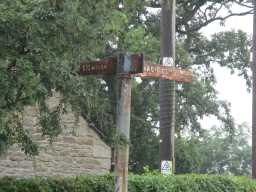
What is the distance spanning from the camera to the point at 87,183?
11078mm

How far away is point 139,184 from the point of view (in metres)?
11.9

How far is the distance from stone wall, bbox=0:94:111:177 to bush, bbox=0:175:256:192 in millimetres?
3809

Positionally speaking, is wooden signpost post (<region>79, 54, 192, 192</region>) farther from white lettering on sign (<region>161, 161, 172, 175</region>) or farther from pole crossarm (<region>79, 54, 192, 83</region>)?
white lettering on sign (<region>161, 161, 172, 175</region>)

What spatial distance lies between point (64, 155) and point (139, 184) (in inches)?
236

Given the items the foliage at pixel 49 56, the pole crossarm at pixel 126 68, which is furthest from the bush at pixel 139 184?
the pole crossarm at pixel 126 68

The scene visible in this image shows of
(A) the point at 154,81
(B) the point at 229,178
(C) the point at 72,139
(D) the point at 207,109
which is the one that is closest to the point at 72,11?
(B) the point at 229,178

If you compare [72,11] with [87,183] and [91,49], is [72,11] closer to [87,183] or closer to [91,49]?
[91,49]

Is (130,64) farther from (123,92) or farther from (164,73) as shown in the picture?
(164,73)

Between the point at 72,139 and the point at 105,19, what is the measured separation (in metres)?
9.48

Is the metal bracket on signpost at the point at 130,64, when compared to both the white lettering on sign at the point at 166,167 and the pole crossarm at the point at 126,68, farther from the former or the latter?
the white lettering on sign at the point at 166,167

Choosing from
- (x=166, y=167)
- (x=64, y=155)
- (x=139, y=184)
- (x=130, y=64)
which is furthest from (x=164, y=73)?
(x=64, y=155)

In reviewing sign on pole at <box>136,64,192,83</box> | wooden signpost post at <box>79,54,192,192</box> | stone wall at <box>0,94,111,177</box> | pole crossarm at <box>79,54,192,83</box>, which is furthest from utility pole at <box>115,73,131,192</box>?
stone wall at <box>0,94,111,177</box>

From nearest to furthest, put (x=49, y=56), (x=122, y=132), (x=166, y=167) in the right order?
(x=49, y=56) < (x=122, y=132) < (x=166, y=167)

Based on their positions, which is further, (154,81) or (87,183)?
(154,81)
